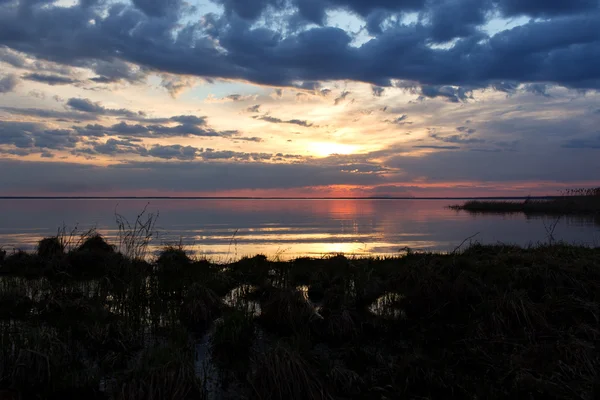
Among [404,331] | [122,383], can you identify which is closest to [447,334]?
[404,331]

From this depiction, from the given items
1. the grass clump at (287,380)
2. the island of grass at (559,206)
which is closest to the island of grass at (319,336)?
the grass clump at (287,380)

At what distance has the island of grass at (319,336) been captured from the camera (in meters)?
6.20

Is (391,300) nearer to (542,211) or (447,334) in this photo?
(447,334)

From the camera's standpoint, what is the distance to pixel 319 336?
8.84 meters

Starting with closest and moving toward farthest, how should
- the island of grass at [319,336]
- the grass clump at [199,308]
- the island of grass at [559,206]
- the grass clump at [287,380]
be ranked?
the grass clump at [287,380] → the island of grass at [319,336] → the grass clump at [199,308] → the island of grass at [559,206]

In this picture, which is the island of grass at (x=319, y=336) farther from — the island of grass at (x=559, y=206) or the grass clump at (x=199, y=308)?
the island of grass at (x=559, y=206)

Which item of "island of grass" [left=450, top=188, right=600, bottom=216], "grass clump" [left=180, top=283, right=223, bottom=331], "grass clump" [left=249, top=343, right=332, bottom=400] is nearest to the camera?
"grass clump" [left=249, top=343, right=332, bottom=400]

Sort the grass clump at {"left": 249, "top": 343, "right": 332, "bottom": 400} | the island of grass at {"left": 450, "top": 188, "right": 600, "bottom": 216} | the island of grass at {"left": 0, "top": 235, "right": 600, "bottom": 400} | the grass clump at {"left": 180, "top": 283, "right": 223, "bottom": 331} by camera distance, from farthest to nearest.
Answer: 1. the island of grass at {"left": 450, "top": 188, "right": 600, "bottom": 216}
2. the grass clump at {"left": 180, "top": 283, "right": 223, "bottom": 331}
3. the island of grass at {"left": 0, "top": 235, "right": 600, "bottom": 400}
4. the grass clump at {"left": 249, "top": 343, "right": 332, "bottom": 400}

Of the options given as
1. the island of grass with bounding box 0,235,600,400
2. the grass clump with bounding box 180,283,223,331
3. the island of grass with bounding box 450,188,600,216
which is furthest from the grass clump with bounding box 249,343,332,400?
the island of grass with bounding box 450,188,600,216

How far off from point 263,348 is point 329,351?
1.30 meters

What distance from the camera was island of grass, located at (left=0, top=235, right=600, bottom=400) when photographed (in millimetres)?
6199

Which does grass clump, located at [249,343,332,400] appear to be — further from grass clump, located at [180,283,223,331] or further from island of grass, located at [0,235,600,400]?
grass clump, located at [180,283,223,331]

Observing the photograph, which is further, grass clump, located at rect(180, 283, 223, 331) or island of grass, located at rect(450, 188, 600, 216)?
island of grass, located at rect(450, 188, 600, 216)

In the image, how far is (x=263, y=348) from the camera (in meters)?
8.27
